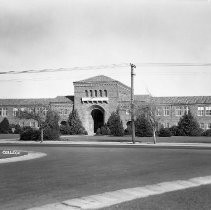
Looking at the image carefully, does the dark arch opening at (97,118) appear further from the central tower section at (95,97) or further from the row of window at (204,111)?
the row of window at (204,111)

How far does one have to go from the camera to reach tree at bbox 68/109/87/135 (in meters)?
66.6

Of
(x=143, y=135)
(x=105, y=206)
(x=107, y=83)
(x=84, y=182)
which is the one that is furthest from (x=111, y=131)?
(x=105, y=206)

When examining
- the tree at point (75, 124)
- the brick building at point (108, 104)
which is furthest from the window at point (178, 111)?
the tree at point (75, 124)

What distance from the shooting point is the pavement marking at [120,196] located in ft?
32.3

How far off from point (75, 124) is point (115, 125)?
8.11 metres

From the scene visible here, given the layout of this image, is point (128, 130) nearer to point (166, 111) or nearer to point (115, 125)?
point (115, 125)

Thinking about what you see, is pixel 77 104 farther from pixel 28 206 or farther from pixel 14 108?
pixel 28 206

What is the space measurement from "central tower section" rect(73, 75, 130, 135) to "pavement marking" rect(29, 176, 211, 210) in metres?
54.9

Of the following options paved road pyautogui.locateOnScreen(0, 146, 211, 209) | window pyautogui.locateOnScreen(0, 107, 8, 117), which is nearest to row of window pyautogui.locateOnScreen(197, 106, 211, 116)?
window pyautogui.locateOnScreen(0, 107, 8, 117)

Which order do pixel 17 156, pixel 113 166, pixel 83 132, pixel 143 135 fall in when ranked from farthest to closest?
pixel 83 132 < pixel 143 135 < pixel 17 156 < pixel 113 166

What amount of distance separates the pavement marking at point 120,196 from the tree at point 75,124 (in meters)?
53.0

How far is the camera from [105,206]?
391 inches

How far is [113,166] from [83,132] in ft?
160

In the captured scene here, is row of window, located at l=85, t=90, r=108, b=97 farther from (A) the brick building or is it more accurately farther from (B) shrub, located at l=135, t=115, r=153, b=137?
(B) shrub, located at l=135, t=115, r=153, b=137
